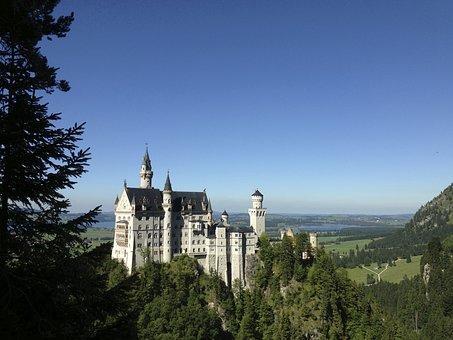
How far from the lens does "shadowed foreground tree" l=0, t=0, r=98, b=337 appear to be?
1323cm

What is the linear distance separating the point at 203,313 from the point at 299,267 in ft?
88.0

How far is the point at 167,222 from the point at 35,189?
89.5 m

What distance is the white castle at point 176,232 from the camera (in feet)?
325

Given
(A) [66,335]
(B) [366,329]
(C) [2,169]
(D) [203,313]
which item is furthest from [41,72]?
(B) [366,329]

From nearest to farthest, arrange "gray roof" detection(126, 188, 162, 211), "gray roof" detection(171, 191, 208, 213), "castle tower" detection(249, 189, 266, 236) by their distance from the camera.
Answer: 1. "gray roof" detection(126, 188, 162, 211)
2. "gray roof" detection(171, 191, 208, 213)
3. "castle tower" detection(249, 189, 266, 236)

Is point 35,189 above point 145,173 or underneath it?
underneath

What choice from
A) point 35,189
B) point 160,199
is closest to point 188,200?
point 160,199

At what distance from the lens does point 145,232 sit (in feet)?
327

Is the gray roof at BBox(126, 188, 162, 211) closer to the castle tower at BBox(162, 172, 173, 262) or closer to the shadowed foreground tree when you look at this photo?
the castle tower at BBox(162, 172, 173, 262)

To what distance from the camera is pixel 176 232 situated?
10481 cm

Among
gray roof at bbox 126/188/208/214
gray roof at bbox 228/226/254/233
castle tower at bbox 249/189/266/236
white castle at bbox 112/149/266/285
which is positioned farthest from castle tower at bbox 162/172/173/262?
castle tower at bbox 249/189/266/236

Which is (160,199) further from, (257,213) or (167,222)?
(257,213)

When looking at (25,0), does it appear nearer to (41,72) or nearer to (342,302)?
(41,72)

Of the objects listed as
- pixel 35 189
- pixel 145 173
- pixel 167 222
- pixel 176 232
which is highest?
pixel 145 173
